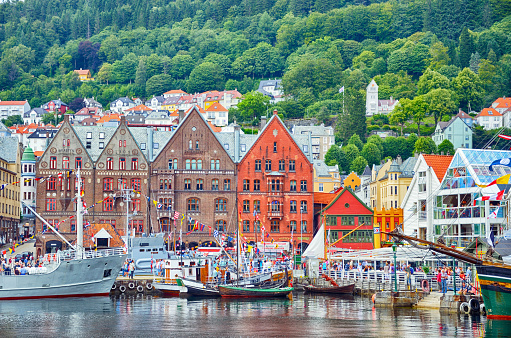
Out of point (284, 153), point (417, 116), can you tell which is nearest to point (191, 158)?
point (284, 153)

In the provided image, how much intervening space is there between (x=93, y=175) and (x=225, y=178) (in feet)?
56.1

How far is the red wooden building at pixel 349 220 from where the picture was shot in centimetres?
10494

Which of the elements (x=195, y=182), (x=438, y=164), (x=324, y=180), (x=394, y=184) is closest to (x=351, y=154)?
(x=324, y=180)

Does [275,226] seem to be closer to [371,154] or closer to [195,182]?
[195,182]

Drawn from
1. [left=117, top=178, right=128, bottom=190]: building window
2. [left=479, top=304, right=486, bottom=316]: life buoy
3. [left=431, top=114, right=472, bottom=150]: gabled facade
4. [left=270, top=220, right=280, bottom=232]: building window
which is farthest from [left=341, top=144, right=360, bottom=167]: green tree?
[left=479, top=304, right=486, bottom=316]: life buoy

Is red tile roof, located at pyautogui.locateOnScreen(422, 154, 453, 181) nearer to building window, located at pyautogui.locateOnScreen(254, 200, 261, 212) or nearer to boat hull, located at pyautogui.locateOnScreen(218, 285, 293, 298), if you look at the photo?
building window, located at pyautogui.locateOnScreen(254, 200, 261, 212)

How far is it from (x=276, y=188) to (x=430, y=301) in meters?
45.8

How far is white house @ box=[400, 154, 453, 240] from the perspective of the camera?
311 ft

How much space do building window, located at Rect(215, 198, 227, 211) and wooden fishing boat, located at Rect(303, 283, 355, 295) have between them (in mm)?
27385

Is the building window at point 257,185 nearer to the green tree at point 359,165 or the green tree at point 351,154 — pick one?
the green tree at point 359,165

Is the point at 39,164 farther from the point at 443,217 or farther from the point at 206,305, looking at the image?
the point at 443,217

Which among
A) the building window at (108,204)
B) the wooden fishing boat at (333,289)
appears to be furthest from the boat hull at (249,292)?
the building window at (108,204)

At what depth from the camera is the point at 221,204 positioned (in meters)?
108

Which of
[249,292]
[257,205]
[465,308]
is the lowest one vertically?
[465,308]
